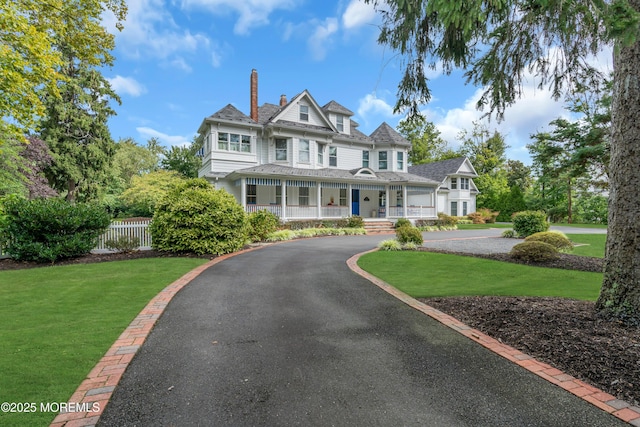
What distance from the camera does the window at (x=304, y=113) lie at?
893 inches

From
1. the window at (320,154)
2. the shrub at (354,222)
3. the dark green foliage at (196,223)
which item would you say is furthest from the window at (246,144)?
the dark green foliage at (196,223)

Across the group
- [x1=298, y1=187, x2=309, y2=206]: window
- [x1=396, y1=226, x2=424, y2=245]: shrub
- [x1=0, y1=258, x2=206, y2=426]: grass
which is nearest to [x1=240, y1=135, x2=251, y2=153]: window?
[x1=298, y1=187, x2=309, y2=206]: window

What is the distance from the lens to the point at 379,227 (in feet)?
75.2

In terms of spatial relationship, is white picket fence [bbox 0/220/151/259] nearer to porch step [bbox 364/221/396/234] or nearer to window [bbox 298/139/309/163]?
window [bbox 298/139/309/163]

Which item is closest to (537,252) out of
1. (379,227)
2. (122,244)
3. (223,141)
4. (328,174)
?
(379,227)

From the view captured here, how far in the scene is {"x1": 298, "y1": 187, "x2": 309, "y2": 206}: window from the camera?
76.4ft

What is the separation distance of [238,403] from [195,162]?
116 feet

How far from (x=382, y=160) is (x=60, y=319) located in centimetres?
2492

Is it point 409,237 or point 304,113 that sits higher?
point 304,113

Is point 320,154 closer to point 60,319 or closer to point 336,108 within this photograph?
point 336,108

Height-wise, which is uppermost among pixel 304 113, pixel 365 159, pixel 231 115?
pixel 304 113

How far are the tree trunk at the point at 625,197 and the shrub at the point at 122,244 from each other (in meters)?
12.7

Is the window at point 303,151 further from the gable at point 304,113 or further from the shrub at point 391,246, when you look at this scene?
the shrub at point 391,246

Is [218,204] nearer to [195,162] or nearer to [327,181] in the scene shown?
[327,181]
